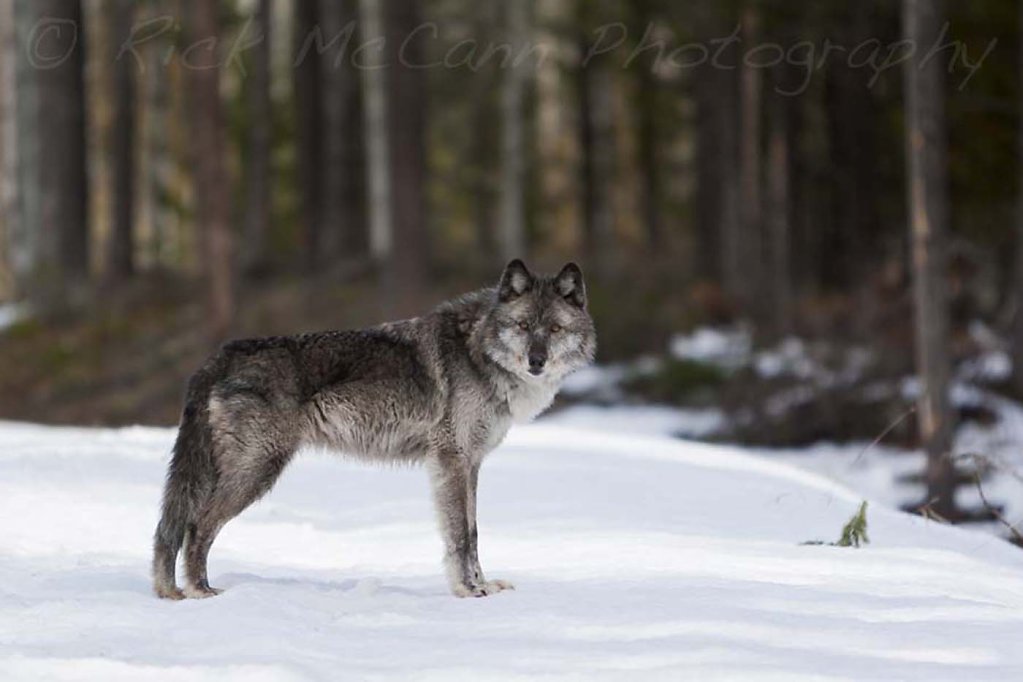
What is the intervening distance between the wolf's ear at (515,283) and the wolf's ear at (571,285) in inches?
7.0

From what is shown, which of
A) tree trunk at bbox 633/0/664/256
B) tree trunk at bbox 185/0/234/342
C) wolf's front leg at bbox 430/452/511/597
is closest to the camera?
wolf's front leg at bbox 430/452/511/597

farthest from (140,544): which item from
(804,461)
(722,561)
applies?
(804,461)

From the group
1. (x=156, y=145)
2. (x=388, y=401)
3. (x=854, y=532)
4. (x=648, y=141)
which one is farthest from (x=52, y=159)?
(x=854, y=532)

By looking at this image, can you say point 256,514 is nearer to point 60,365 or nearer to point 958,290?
point 60,365

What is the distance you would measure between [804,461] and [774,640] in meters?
13.1

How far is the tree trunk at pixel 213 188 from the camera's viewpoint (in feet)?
70.9

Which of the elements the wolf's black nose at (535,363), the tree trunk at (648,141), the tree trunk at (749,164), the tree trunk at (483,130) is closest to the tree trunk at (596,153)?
the tree trunk at (648,141)

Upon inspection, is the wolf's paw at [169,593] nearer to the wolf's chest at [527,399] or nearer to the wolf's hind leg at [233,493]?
the wolf's hind leg at [233,493]

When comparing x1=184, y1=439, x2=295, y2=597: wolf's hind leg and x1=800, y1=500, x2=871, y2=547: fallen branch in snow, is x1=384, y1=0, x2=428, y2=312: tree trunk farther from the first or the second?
x1=184, y1=439, x2=295, y2=597: wolf's hind leg

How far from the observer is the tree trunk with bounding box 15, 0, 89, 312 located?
2467 centimetres

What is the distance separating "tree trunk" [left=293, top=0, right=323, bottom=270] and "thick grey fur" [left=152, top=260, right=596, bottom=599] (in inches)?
827

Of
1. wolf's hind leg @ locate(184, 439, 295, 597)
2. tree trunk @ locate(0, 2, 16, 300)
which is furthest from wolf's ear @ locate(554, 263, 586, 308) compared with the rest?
tree trunk @ locate(0, 2, 16, 300)

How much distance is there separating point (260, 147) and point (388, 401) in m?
24.1

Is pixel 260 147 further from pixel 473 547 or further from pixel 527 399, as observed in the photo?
pixel 473 547
